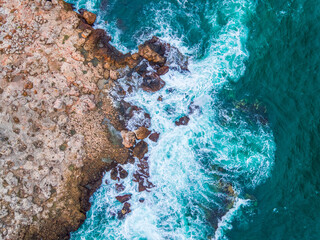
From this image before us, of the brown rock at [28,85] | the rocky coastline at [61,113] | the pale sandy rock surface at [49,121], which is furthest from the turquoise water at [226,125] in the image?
the brown rock at [28,85]

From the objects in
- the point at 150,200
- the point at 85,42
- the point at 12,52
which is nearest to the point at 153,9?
the point at 85,42

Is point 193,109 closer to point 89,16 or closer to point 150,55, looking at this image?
point 150,55

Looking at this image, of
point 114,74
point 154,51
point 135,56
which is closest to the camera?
point 114,74

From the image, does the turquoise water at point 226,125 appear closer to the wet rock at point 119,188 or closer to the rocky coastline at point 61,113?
the wet rock at point 119,188

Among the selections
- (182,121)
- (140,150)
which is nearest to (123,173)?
(140,150)

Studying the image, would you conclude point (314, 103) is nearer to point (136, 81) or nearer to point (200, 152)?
point (200, 152)
